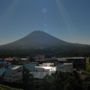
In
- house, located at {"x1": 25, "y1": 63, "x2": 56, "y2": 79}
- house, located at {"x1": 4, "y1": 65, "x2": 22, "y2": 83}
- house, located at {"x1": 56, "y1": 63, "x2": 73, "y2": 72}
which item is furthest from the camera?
house, located at {"x1": 56, "y1": 63, "x2": 73, "y2": 72}

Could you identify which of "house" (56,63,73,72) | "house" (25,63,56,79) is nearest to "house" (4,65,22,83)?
"house" (25,63,56,79)

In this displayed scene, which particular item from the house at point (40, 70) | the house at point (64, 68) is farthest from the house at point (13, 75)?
the house at point (64, 68)

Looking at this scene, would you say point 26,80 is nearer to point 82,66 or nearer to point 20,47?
point 82,66

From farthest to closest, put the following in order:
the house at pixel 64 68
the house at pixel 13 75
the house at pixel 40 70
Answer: the house at pixel 64 68
the house at pixel 13 75
the house at pixel 40 70

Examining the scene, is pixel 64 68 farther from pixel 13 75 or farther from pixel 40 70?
pixel 13 75

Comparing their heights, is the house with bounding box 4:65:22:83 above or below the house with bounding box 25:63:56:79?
below

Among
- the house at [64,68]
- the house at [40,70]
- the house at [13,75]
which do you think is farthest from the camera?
the house at [64,68]

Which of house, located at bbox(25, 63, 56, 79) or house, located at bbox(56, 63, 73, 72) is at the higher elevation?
house, located at bbox(56, 63, 73, 72)

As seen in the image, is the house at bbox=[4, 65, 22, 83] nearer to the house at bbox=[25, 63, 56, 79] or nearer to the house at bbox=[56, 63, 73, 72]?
the house at bbox=[25, 63, 56, 79]

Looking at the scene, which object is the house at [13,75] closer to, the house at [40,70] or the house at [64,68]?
the house at [40,70]

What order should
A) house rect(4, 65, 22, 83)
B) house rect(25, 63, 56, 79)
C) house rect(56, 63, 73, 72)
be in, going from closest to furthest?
house rect(25, 63, 56, 79) → house rect(4, 65, 22, 83) → house rect(56, 63, 73, 72)

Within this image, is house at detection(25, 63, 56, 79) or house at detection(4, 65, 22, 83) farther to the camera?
house at detection(4, 65, 22, 83)

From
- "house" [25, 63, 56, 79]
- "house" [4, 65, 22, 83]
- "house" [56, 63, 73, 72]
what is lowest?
"house" [4, 65, 22, 83]

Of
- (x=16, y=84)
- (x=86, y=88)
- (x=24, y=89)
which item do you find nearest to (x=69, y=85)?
(x=86, y=88)
